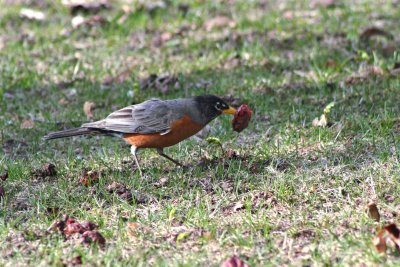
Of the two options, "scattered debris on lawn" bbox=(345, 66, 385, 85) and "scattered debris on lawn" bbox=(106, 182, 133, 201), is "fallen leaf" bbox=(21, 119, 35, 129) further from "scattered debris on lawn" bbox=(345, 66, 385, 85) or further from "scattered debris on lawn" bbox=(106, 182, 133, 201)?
"scattered debris on lawn" bbox=(345, 66, 385, 85)

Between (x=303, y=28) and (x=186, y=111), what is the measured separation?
3.96 m

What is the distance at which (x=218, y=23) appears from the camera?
1006 centimetres

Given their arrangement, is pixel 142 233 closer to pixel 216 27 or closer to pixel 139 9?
pixel 216 27

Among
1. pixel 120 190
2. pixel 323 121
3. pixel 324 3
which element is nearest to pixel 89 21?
pixel 324 3

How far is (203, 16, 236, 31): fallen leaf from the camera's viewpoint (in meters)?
10.0

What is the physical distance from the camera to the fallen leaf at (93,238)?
15.1ft

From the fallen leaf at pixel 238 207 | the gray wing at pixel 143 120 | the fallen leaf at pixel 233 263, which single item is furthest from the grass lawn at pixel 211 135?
the gray wing at pixel 143 120

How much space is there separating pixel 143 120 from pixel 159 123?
179 millimetres

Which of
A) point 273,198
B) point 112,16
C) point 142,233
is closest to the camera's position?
point 142,233

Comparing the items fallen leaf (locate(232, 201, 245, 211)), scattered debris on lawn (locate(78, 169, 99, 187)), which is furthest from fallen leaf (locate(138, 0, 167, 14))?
fallen leaf (locate(232, 201, 245, 211))

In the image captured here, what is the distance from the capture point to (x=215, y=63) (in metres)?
8.81

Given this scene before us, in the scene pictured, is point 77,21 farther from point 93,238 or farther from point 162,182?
point 93,238

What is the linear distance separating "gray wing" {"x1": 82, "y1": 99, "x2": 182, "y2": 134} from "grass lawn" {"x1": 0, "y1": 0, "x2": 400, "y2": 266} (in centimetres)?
29

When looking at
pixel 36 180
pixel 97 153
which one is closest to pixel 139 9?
pixel 97 153
